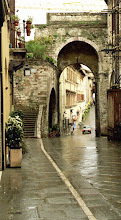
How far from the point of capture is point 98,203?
6266 mm

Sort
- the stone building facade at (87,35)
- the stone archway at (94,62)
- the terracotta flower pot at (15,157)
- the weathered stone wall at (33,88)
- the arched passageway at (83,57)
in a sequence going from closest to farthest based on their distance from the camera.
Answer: the terracotta flower pot at (15,157)
the weathered stone wall at (33,88)
the stone building facade at (87,35)
the stone archway at (94,62)
the arched passageway at (83,57)

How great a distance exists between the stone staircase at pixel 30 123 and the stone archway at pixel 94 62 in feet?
24.7

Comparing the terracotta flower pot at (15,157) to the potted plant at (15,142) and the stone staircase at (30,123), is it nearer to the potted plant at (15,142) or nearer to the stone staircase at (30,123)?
the potted plant at (15,142)

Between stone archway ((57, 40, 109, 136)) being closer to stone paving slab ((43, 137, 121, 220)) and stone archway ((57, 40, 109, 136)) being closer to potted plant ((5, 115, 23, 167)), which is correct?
stone paving slab ((43, 137, 121, 220))

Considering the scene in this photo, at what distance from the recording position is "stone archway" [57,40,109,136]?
30359 millimetres

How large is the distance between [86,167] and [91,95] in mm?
79526

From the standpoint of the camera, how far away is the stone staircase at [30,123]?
22.0 m

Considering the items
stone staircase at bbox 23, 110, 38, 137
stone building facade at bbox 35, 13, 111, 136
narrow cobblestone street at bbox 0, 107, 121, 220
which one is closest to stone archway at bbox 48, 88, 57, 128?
stone building facade at bbox 35, 13, 111, 136

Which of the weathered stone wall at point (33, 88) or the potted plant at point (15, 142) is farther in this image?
the weathered stone wall at point (33, 88)

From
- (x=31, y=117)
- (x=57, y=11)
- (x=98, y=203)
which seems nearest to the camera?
(x=98, y=203)

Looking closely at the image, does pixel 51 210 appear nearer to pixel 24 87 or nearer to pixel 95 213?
pixel 95 213

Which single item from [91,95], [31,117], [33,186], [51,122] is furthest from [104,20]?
[91,95]

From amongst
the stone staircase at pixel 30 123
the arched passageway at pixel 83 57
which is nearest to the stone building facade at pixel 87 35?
the arched passageway at pixel 83 57

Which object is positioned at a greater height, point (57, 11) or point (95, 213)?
point (57, 11)
